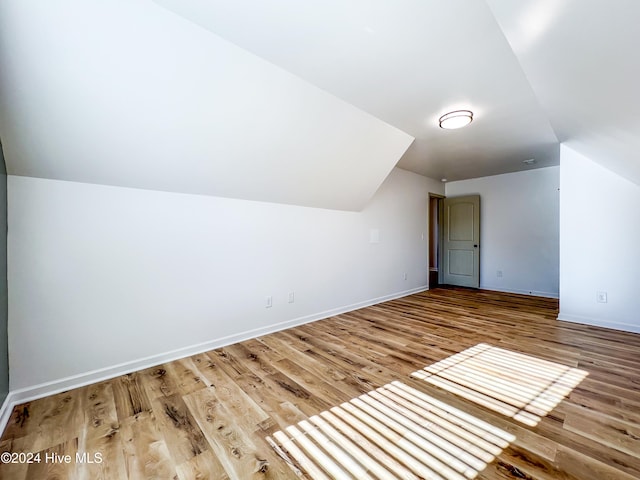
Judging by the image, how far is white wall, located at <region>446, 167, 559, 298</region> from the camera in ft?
15.9

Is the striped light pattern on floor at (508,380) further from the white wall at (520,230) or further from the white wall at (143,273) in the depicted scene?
the white wall at (520,230)

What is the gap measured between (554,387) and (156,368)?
309 cm

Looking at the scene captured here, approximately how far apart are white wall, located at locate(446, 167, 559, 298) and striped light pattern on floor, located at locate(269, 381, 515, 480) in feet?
15.1

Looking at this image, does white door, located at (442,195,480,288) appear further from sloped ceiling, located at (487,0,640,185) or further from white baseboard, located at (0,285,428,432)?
white baseboard, located at (0,285,428,432)

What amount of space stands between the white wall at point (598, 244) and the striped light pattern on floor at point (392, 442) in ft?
9.82

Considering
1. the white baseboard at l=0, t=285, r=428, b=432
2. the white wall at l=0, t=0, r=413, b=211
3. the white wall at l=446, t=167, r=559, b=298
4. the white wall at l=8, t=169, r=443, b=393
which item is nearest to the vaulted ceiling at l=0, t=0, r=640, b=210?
the white wall at l=0, t=0, r=413, b=211

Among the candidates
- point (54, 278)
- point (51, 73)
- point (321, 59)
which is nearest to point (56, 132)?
point (51, 73)

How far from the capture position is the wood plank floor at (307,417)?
1272 mm

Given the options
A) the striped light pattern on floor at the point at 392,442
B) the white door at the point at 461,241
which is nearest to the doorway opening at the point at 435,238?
the white door at the point at 461,241

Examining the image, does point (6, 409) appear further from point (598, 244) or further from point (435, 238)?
point (435, 238)

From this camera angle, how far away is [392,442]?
1413 mm

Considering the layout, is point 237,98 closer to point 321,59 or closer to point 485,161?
point 321,59

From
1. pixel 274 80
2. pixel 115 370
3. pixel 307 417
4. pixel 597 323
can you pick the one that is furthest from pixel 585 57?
pixel 115 370

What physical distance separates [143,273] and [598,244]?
5.01 m
